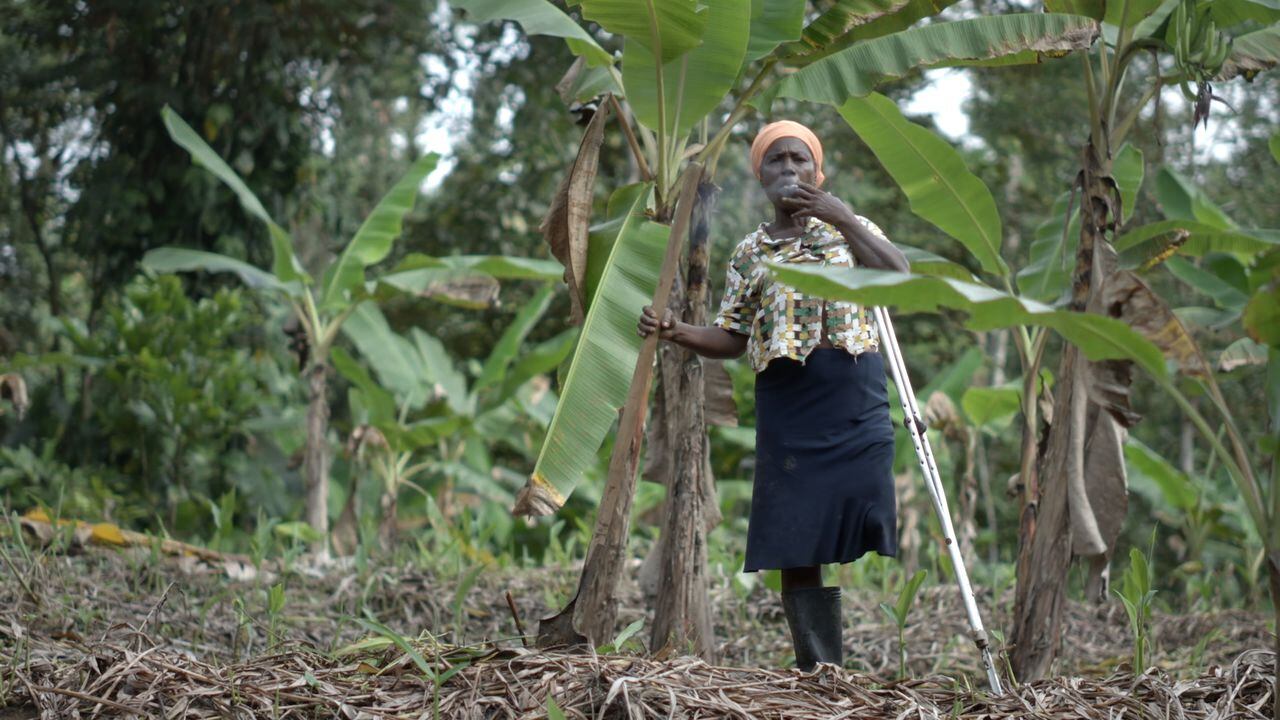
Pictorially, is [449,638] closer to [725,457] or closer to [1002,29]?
[1002,29]

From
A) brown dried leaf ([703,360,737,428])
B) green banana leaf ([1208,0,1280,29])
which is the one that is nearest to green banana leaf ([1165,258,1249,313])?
green banana leaf ([1208,0,1280,29])

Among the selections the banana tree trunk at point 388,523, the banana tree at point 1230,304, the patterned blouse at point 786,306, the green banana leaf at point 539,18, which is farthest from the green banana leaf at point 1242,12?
the banana tree trunk at point 388,523

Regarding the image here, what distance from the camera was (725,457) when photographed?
29.8 feet

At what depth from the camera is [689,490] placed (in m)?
4.04

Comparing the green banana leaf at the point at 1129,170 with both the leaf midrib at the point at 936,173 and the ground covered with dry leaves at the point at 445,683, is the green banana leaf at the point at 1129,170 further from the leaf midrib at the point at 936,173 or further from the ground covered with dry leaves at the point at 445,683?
the ground covered with dry leaves at the point at 445,683

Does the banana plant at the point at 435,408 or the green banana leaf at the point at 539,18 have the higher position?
the green banana leaf at the point at 539,18

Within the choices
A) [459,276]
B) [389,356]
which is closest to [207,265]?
[459,276]

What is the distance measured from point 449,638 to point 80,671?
1.83 metres

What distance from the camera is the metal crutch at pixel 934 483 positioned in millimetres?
3090

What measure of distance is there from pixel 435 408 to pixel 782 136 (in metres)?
5.14

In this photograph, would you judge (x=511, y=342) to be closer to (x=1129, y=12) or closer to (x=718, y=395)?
(x=718, y=395)

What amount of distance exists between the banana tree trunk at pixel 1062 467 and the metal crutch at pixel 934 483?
2.33 ft

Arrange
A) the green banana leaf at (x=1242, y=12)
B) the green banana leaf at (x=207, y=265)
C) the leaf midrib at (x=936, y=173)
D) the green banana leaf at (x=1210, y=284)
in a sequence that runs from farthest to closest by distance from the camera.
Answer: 1. the green banana leaf at (x=207, y=265)
2. the green banana leaf at (x=1210, y=284)
3. the leaf midrib at (x=936, y=173)
4. the green banana leaf at (x=1242, y=12)

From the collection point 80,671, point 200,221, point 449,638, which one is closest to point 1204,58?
point 449,638
